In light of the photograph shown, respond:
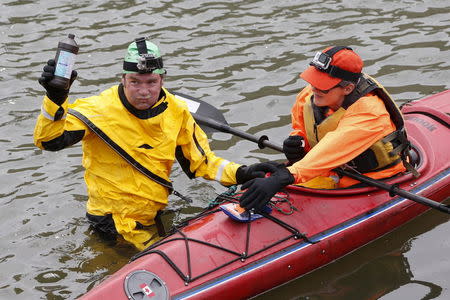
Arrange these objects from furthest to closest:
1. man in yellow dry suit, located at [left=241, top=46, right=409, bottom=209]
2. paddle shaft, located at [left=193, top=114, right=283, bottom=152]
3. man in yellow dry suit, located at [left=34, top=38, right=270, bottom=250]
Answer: paddle shaft, located at [left=193, top=114, right=283, bottom=152]
man in yellow dry suit, located at [left=34, top=38, right=270, bottom=250]
man in yellow dry suit, located at [left=241, top=46, right=409, bottom=209]

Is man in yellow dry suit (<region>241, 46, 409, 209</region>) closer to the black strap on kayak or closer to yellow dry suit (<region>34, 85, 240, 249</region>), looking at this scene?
the black strap on kayak

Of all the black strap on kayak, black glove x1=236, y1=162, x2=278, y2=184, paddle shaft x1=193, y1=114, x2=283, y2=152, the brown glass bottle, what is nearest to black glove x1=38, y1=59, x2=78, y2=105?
the brown glass bottle

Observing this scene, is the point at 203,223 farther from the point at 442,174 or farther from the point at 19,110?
the point at 19,110

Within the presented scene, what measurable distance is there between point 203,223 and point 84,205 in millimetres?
1658

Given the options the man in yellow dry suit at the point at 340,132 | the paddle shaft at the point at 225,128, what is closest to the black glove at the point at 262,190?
the man in yellow dry suit at the point at 340,132

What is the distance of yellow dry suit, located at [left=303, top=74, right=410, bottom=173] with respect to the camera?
5.15 m

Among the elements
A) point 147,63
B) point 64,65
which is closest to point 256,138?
point 147,63

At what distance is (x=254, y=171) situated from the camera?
520 centimetres

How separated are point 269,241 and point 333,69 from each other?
1275mm

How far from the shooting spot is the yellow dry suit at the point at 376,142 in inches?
203

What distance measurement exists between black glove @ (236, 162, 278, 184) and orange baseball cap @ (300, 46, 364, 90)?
0.66 meters

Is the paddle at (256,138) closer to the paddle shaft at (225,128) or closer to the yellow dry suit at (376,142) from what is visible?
the paddle shaft at (225,128)

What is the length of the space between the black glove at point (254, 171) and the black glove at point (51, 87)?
1.46 meters

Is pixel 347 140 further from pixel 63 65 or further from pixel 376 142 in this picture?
pixel 63 65
